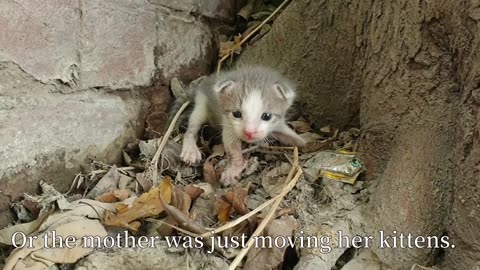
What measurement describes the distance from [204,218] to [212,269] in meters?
0.26

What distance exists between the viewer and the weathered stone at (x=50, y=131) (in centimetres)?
220

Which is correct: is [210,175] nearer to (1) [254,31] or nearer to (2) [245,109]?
(2) [245,109]

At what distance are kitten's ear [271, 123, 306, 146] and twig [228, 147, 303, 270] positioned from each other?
0.60 feet

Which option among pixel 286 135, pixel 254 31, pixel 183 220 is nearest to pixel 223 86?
pixel 286 135

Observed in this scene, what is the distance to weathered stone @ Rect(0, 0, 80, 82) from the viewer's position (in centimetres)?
217

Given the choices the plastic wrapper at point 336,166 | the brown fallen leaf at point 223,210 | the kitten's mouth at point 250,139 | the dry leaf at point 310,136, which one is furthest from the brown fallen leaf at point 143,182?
the dry leaf at point 310,136

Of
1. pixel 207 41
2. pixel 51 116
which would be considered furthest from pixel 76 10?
pixel 207 41

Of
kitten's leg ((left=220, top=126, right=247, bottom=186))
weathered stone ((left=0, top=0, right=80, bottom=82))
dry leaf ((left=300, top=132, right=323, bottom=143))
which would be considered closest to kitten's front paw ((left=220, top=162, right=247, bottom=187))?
kitten's leg ((left=220, top=126, right=247, bottom=186))

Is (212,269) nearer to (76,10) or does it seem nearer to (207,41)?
(76,10)

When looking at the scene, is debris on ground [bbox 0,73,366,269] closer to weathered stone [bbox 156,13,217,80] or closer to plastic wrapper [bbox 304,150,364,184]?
plastic wrapper [bbox 304,150,364,184]

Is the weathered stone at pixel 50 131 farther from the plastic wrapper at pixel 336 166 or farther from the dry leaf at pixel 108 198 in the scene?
the plastic wrapper at pixel 336 166

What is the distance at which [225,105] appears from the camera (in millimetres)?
2752

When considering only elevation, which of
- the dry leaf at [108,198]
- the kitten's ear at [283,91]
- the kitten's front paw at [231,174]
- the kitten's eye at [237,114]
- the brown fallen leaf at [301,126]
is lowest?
the kitten's front paw at [231,174]

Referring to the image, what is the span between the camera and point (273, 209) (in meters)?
2.11
